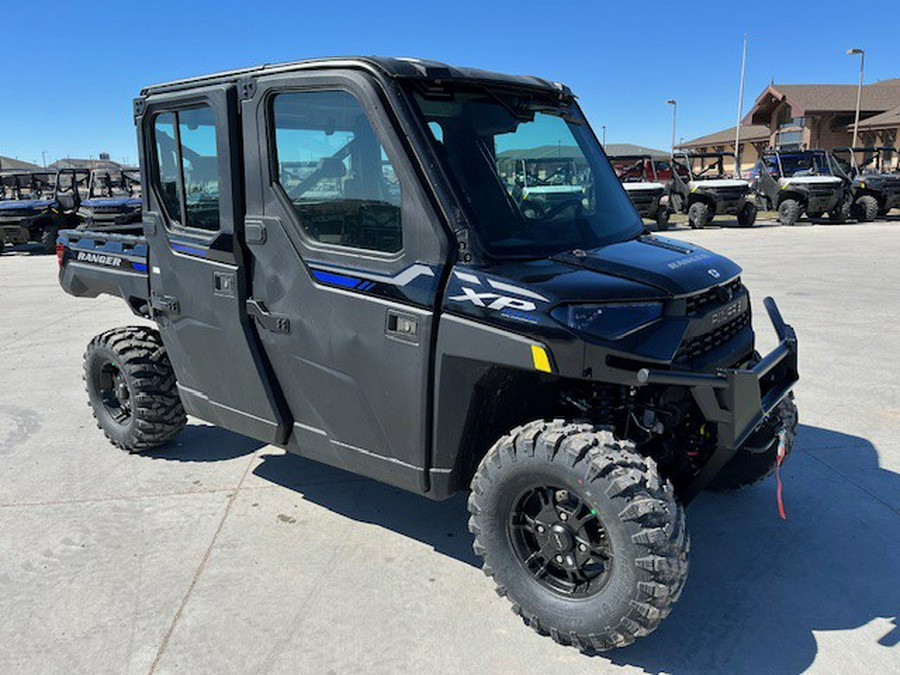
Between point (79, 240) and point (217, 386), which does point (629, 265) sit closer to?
point (217, 386)

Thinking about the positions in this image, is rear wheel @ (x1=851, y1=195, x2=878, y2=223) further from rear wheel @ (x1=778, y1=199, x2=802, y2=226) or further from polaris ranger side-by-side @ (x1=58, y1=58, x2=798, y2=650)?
polaris ranger side-by-side @ (x1=58, y1=58, x2=798, y2=650)

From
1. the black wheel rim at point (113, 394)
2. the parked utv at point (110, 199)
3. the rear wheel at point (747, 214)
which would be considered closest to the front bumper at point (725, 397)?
the black wheel rim at point (113, 394)

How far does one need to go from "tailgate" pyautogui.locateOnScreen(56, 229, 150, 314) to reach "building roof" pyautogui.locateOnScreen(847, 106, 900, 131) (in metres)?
42.3

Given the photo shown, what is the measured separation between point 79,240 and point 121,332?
81 centimetres

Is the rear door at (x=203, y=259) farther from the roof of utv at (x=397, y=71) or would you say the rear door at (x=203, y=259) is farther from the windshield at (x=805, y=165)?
the windshield at (x=805, y=165)

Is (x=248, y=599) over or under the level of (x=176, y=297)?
under

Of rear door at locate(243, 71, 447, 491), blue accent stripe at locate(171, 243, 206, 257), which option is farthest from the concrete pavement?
blue accent stripe at locate(171, 243, 206, 257)

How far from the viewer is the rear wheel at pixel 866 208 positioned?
72.0 ft

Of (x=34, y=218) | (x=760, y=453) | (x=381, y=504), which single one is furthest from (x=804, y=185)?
(x=381, y=504)

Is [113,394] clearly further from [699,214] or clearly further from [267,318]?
[699,214]

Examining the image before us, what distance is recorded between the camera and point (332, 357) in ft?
10.3

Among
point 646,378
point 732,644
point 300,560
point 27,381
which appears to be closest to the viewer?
point 646,378

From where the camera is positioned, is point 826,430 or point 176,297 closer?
point 176,297

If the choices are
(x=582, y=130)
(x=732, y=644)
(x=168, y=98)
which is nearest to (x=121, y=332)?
(x=168, y=98)
